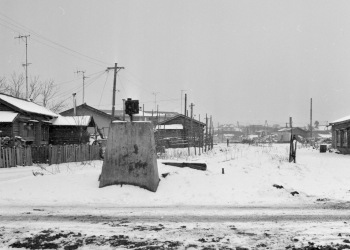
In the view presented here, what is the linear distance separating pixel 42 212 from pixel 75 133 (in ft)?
100

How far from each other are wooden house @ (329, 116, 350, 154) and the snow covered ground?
18.0m

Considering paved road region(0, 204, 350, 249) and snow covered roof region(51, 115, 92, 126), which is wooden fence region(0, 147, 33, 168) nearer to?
paved road region(0, 204, 350, 249)

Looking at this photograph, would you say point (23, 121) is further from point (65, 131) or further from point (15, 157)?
point (15, 157)

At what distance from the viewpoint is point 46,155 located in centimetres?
2270

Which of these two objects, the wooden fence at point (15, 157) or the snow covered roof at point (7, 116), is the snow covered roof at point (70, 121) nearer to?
the snow covered roof at point (7, 116)

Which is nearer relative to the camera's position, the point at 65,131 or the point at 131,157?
the point at 131,157

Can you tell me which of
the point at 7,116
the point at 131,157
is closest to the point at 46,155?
the point at 7,116

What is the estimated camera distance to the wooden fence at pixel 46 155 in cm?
1939

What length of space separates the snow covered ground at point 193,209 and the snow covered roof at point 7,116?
17689 mm

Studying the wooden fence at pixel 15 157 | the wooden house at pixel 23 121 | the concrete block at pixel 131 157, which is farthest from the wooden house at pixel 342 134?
the wooden house at pixel 23 121

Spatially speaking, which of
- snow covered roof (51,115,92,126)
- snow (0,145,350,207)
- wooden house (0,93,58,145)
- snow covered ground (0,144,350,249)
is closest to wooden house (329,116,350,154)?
snow covered ground (0,144,350,249)

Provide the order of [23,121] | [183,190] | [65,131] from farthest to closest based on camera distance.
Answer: [65,131] → [23,121] → [183,190]

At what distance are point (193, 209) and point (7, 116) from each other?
2320 cm

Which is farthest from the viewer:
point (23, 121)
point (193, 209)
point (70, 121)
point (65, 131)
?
point (65, 131)
